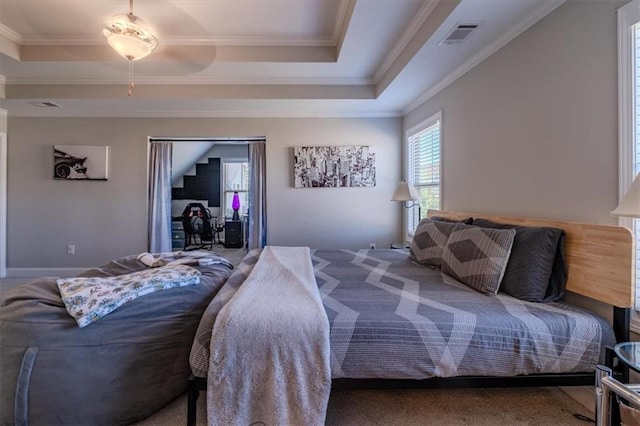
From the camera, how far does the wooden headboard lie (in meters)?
1.35

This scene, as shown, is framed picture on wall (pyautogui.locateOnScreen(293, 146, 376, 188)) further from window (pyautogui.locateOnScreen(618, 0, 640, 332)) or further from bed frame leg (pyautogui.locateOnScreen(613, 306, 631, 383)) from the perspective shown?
bed frame leg (pyautogui.locateOnScreen(613, 306, 631, 383))

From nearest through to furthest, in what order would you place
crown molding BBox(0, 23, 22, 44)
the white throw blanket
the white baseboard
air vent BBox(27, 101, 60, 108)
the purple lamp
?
1. the white throw blanket
2. crown molding BBox(0, 23, 22, 44)
3. air vent BBox(27, 101, 60, 108)
4. the white baseboard
5. the purple lamp

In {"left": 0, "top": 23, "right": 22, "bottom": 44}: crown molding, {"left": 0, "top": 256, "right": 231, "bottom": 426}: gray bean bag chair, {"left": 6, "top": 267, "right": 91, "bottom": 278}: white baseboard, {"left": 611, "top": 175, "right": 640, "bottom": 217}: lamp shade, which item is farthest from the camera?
{"left": 6, "top": 267, "right": 91, "bottom": 278}: white baseboard

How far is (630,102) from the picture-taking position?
141 cm

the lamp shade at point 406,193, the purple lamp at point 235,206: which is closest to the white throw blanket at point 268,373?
the lamp shade at point 406,193

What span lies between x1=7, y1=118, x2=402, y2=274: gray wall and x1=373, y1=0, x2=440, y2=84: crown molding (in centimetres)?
110

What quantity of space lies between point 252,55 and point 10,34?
2266mm

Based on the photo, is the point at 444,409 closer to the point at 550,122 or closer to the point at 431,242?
the point at 431,242

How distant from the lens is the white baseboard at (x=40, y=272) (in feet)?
13.3

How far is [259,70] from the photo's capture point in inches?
123

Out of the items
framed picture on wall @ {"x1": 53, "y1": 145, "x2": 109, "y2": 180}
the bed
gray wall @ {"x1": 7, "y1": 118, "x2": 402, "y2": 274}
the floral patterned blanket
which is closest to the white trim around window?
the bed

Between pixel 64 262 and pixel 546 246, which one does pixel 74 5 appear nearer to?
pixel 64 262

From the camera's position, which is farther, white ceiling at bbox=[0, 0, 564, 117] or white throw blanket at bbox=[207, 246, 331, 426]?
white ceiling at bbox=[0, 0, 564, 117]

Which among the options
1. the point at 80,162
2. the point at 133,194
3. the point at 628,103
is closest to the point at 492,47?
the point at 628,103
